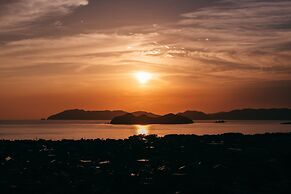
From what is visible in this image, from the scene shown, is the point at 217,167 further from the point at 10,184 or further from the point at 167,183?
the point at 10,184

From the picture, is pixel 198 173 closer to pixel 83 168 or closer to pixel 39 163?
pixel 83 168

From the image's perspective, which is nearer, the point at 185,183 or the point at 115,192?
the point at 115,192

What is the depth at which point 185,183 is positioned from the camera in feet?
92.5

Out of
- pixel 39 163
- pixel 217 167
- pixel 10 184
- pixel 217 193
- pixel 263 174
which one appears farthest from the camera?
pixel 39 163

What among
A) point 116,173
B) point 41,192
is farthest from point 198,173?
point 41,192

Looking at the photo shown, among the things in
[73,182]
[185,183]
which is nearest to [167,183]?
[185,183]

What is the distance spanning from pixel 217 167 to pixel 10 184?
17199 mm

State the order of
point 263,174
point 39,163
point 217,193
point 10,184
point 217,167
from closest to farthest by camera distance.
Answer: point 217,193, point 10,184, point 263,174, point 217,167, point 39,163

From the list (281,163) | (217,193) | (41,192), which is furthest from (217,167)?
(41,192)

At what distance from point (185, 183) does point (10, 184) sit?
39.2ft

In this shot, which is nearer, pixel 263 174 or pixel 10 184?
pixel 10 184

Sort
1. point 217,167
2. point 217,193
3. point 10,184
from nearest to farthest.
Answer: point 217,193 < point 10,184 < point 217,167

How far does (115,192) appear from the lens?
25.2 metres

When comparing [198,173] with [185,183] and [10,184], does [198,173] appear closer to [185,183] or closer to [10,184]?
[185,183]
